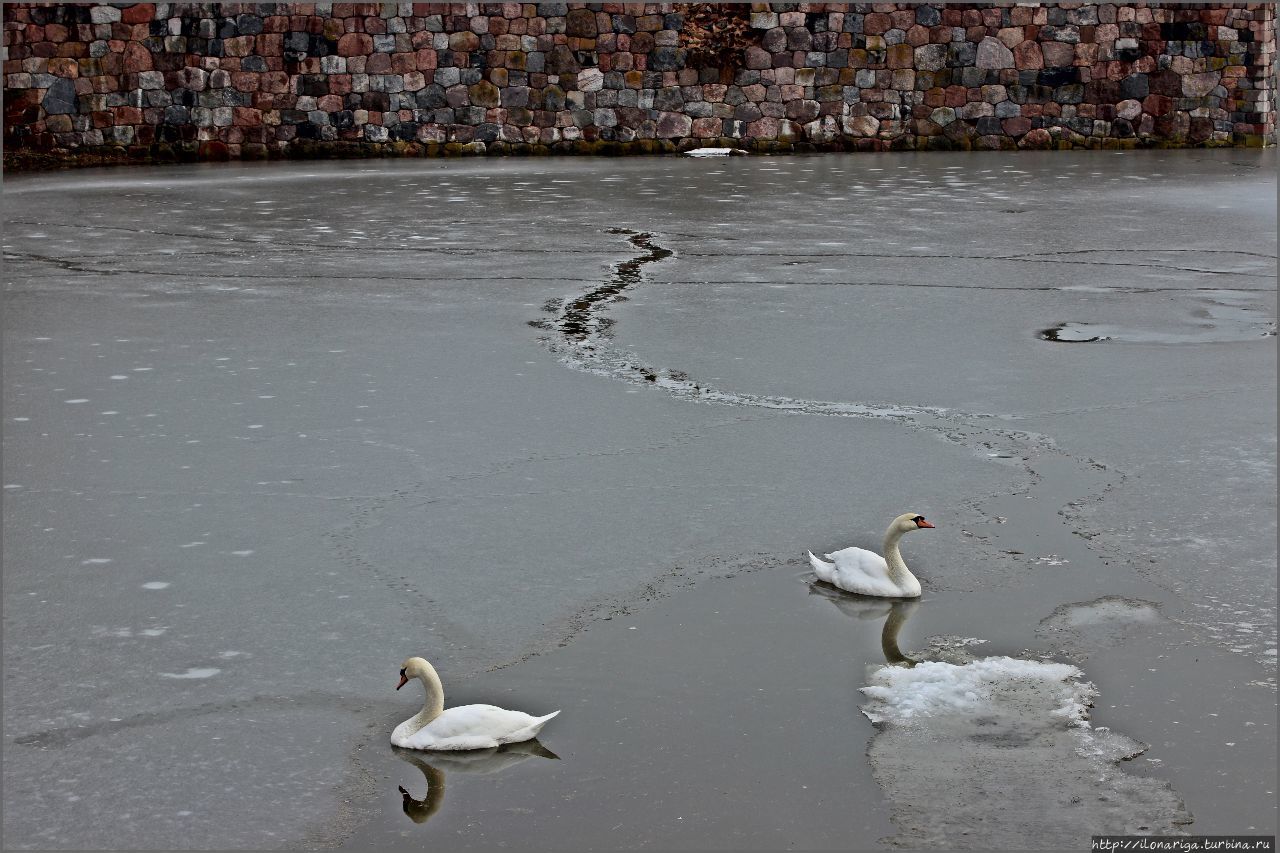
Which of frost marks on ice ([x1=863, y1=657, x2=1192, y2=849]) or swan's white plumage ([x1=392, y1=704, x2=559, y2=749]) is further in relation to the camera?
swan's white plumage ([x1=392, y1=704, x2=559, y2=749])

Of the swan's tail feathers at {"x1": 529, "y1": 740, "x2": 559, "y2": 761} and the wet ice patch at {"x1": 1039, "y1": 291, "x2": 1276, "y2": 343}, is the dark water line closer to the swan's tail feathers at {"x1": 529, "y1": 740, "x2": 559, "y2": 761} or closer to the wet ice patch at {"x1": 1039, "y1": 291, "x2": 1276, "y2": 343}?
the wet ice patch at {"x1": 1039, "y1": 291, "x2": 1276, "y2": 343}

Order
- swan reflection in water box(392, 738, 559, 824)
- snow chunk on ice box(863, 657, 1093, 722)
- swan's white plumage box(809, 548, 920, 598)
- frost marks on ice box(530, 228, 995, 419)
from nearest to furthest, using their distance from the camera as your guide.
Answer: swan reflection in water box(392, 738, 559, 824), snow chunk on ice box(863, 657, 1093, 722), swan's white plumage box(809, 548, 920, 598), frost marks on ice box(530, 228, 995, 419)

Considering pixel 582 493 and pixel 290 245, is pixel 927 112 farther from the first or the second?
pixel 582 493

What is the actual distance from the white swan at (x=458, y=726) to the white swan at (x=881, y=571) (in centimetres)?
112

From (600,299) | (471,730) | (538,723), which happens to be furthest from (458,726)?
(600,299)

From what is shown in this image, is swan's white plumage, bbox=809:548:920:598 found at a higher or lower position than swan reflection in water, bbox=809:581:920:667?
higher

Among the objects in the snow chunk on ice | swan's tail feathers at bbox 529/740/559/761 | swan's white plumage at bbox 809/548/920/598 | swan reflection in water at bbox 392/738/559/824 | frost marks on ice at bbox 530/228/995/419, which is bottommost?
swan reflection in water at bbox 392/738/559/824

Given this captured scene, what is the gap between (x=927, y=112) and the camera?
21.7 meters

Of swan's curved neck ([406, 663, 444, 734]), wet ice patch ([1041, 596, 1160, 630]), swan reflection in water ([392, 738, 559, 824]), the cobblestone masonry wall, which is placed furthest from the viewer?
the cobblestone masonry wall

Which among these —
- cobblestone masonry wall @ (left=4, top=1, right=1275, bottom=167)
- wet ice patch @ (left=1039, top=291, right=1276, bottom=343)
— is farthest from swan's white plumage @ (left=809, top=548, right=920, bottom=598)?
cobblestone masonry wall @ (left=4, top=1, right=1275, bottom=167)

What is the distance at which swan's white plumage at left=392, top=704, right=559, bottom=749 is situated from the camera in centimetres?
329

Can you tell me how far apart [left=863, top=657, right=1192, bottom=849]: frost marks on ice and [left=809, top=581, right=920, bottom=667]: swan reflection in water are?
322 mm

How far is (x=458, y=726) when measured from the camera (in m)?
3.31

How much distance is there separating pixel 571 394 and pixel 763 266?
13.0 feet
